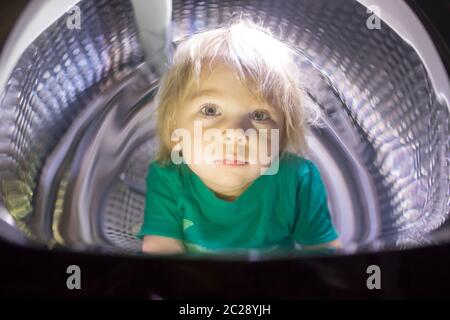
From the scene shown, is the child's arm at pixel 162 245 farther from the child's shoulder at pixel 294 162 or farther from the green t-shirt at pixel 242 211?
the child's shoulder at pixel 294 162

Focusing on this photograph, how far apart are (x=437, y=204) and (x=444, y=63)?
0.47ft

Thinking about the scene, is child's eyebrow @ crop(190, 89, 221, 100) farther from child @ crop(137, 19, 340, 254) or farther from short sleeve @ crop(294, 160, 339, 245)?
short sleeve @ crop(294, 160, 339, 245)

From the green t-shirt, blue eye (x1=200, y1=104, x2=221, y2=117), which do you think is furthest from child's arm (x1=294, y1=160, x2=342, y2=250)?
blue eye (x1=200, y1=104, x2=221, y2=117)

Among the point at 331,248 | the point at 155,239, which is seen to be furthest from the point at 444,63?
the point at 155,239

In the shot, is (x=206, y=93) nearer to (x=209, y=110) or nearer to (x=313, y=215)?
(x=209, y=110)

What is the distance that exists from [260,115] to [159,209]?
13 centimetres

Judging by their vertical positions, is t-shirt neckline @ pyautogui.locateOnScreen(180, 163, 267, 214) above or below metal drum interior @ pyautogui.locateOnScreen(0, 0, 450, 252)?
below

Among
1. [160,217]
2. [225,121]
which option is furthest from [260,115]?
[160,217]

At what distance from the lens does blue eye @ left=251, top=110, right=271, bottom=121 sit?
24.8 inches

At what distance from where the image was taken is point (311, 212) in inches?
25.4

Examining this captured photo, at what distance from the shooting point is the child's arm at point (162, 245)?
0.63 meters

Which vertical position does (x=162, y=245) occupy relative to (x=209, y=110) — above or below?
below

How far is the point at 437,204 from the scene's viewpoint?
0.64m
